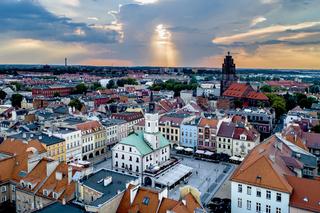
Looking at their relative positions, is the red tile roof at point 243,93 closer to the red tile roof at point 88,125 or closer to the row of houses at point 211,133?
the row of houses at point 211,133

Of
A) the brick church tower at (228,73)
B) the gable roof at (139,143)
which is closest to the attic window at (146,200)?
the gable roof at (139,143)

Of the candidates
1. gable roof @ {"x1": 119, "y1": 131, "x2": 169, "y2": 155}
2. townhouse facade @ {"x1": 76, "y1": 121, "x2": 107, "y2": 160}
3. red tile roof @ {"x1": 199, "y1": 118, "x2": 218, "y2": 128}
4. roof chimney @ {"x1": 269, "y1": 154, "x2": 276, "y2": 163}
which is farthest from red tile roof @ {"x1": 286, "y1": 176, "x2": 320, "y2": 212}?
townhouse facade @ {"x1": 76, "y1": 121, "x2": 107, "y2": 160}

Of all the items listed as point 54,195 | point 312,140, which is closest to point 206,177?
point 312,140

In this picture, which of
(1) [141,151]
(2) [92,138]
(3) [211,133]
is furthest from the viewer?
(3) [211,133]

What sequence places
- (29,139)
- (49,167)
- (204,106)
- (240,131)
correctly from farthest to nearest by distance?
(204,106) < (240,131) < (29,139) < (49,167)

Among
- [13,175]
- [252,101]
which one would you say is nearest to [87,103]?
[252,101]

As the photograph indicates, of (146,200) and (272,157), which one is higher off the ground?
(272,157)

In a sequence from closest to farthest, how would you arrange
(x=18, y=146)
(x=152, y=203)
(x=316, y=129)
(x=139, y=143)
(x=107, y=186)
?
1. (x=152, y=203)
2. (x=107, y=186)
3. (x=18, y=146)
4. (x=139, y=143)
5. (x=316, y=129)

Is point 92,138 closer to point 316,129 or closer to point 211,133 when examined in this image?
point 211,133

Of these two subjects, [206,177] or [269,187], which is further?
[206,177]

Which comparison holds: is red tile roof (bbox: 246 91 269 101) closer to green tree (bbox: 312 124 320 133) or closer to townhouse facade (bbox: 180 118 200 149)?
green tree (bbox: 312 124 320 133)

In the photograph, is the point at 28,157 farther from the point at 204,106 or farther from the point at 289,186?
the point at 204,106
